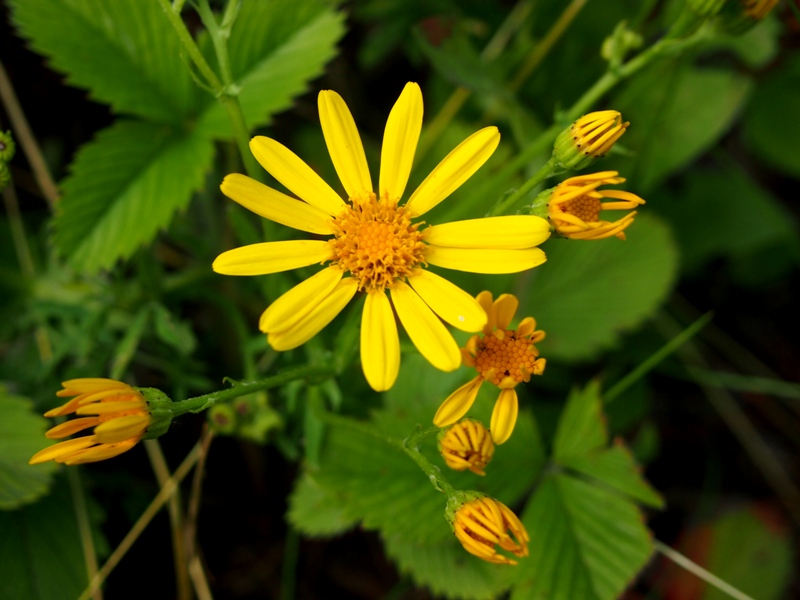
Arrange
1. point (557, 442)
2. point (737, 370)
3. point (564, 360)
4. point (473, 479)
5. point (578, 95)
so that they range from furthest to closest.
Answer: point (737, 370) < point (578, 95) < point (564, 360) < point (557, 442) < point (473, 479)

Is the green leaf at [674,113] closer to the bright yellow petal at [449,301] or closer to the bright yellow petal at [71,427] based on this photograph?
the bright yellow petal at [449,301]

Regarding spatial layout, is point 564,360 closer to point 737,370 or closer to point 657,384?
point 657,384

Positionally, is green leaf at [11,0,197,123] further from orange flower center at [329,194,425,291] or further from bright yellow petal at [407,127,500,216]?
bright yellow petal at [407,127,500,216]

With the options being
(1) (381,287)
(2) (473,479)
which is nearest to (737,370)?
(2) (473,479)

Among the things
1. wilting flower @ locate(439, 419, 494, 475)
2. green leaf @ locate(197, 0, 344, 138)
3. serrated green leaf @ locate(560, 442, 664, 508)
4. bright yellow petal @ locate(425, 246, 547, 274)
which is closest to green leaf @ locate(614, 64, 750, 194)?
serrated green leaf @ locate(560, 442, 664, 508)

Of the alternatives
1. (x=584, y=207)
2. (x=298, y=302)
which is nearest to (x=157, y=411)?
(x=298, y=302)

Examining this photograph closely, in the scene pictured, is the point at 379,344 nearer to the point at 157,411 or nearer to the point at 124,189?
the point at 157,411

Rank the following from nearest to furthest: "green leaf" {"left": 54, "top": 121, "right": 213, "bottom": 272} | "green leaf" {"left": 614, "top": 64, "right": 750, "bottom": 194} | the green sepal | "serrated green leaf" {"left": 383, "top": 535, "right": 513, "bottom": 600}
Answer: the green sepal → "serrated green leaf" {"left": 383, "top": 535, "right": 513, "bottom": 600} → "green leaf" {"left": 54, "top": 121, "right": 213, "bottom": 272} → "green leaf" {"left": 614, "top": 64, "right": 750, "bottom": 194}
